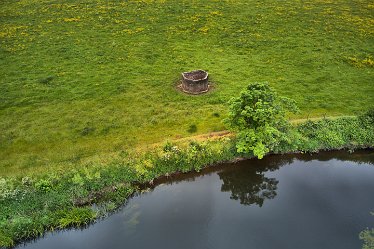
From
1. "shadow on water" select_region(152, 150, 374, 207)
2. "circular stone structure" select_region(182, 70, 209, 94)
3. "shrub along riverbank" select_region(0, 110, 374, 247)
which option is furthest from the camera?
"circular stone structure" select_region(182, 70, 209, 94)

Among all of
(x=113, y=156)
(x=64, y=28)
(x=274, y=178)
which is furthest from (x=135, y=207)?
(x=64, y=28)

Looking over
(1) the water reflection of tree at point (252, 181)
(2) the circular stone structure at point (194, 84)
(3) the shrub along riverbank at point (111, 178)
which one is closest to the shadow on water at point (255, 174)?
(1) the water reflection of tree at point (252, 181)

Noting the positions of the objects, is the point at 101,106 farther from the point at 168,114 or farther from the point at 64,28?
the point at 64,28

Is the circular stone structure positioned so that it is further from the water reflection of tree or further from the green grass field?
the water reflection of tree

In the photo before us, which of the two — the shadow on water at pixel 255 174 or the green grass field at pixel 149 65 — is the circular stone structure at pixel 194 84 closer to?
the green grass field at pixel 149 65

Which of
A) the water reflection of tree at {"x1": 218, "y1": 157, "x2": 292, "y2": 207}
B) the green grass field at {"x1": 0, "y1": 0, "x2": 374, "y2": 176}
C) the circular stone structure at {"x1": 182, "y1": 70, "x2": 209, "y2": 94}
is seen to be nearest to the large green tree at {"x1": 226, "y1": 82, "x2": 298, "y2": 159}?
the water reflection of tree at {"x1": 218, "y1": 157, "x2": 292, "y2": 207}

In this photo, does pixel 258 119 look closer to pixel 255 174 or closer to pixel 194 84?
pixel 255 174
